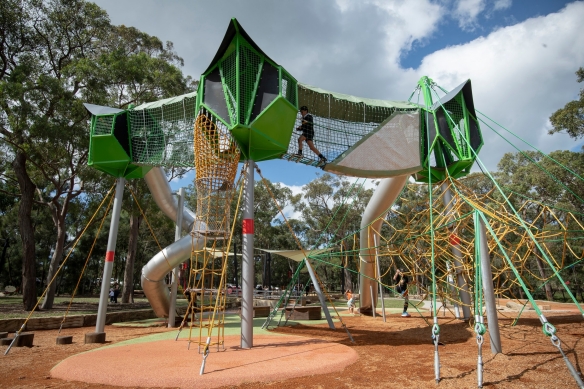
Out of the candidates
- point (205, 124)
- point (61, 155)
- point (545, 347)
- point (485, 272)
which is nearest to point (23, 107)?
point (61, 155)

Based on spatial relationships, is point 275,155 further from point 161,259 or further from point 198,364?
point 161,259

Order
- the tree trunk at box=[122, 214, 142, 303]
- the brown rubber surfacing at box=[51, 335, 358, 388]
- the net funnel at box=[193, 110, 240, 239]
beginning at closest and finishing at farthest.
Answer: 1. the brown rubber surfacing at box=[51, 335, 358, 388]
2. the net funnel at box=[193, 110, 240, 239]
3. the tree trunk at box=[122, 214, 142, 303]

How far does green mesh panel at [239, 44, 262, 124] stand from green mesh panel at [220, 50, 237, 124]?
12 centimetres

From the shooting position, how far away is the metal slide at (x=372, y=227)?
1144 centimetres

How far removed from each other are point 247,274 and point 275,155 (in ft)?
8.77

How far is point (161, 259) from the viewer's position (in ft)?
40.5

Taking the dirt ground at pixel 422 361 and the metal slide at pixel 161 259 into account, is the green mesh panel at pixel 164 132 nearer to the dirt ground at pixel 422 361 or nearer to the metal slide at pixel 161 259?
the metal slide at pixel 161 259

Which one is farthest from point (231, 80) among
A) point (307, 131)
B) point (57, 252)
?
point (57, 252)

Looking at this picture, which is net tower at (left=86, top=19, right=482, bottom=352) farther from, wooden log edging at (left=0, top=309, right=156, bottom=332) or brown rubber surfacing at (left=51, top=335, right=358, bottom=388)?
wooden log edging at (left=0, top=309, right=156, bottom=332)

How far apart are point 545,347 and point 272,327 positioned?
7.45m

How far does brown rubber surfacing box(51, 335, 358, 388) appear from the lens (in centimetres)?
495

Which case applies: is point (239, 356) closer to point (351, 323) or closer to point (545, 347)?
point (545, 347)

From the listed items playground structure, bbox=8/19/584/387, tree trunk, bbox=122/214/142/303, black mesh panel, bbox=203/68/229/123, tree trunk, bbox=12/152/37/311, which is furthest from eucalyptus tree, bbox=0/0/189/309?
black mesh panel, bbox=203/68/229/123

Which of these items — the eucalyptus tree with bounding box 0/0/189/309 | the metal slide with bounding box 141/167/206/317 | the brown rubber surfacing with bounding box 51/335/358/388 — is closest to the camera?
the brown rubber surfacing with bounding box 51/335/358/388
